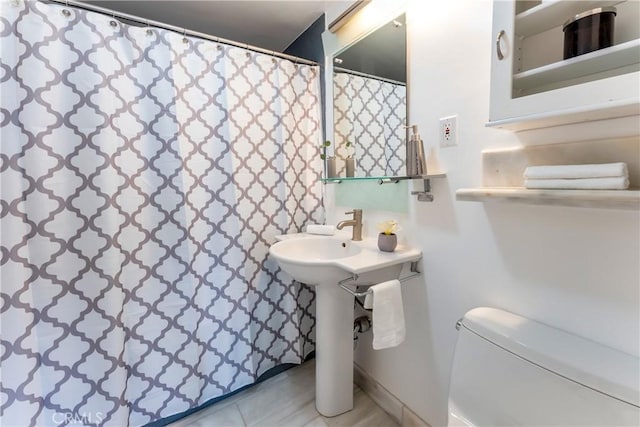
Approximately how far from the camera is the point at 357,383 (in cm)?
164

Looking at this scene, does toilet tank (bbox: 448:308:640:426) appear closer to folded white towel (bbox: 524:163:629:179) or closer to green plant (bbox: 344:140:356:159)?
folded white towel (bbox: 524:163:629:179)

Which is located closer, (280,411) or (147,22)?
(147,22)

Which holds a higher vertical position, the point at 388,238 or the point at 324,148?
the point at 324,148

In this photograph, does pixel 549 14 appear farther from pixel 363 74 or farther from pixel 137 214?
pixel 137 214

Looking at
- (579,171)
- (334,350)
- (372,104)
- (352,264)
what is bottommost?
(334,350)

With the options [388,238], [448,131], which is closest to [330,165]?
[388,238]

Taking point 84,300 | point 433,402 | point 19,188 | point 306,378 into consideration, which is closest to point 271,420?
point 306,378

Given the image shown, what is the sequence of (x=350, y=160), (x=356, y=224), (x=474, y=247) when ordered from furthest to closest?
(x=350, y=160)
(x=356, y=224)
(x=474, y=247)

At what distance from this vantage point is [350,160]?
1592mm

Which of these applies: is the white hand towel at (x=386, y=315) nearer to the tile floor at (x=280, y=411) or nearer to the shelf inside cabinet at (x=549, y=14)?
the tile floor at (x=280, y=411)

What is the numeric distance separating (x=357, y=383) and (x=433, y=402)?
537 mm

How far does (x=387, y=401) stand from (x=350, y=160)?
50.2 inches

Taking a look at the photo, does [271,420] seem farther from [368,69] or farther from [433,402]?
[368,69]

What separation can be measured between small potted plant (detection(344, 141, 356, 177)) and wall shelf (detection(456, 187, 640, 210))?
2.64ft
